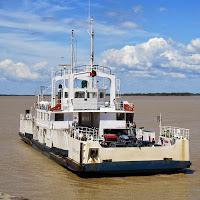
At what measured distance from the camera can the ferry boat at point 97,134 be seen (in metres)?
20.2

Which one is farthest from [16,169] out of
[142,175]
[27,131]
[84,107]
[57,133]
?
[27,131]

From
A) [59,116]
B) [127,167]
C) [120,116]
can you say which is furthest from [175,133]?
[59,116]

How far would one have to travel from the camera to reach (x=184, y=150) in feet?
69.8

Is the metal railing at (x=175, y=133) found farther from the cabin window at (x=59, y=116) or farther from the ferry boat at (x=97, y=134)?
the cabin window at (x=59, y=116)

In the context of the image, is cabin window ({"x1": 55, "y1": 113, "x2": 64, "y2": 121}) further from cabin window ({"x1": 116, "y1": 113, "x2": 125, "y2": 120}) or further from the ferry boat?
cabin window ({"x1": 116, "y1": 113, "x2": 125, "y2": 120})

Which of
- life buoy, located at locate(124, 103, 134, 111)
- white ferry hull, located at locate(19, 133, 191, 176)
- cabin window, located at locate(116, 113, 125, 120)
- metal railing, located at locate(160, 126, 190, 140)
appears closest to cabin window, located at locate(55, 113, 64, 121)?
cabin window, located at locate(116, 113, 125, 120)

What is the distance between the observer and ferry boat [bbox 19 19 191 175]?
2023 cm

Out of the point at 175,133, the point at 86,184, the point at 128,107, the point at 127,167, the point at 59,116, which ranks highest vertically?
the point at 128,107

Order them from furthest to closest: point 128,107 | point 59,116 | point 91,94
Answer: point 91,94, point 59,116, point 128,107

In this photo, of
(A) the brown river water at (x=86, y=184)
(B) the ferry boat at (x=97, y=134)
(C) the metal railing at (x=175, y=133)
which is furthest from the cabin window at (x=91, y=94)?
(C) the metal railing at (x=175, y=133)

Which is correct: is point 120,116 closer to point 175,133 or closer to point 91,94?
point 91,94

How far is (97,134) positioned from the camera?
23.6 m

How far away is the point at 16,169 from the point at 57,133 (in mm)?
2731

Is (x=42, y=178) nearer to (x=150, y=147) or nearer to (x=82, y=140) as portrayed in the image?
(x=82, y=140)
